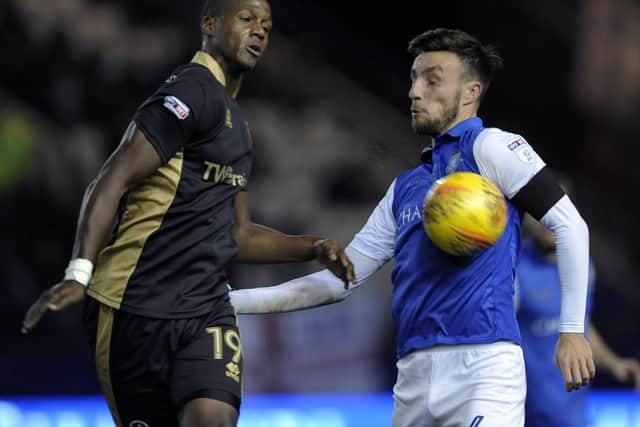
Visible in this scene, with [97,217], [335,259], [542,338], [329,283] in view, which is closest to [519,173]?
[335,259]

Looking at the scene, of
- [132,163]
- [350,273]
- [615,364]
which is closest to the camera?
[132,163]

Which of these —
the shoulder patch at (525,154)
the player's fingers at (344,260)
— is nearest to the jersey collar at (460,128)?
the shoulder patch at (525,154)

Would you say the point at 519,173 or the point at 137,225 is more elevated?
the point at 519,173

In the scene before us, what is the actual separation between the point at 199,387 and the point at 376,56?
921 cm

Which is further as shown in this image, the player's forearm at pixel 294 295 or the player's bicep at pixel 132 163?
the player's forearm at pixel 294 295

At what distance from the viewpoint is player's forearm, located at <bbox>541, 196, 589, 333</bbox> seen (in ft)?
14.0

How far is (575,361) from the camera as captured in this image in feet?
13.7

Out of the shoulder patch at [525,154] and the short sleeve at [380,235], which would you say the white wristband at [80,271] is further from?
the shoulder patch at [525,154]

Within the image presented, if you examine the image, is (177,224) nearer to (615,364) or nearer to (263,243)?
(263,243)

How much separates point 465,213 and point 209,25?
1.38 m

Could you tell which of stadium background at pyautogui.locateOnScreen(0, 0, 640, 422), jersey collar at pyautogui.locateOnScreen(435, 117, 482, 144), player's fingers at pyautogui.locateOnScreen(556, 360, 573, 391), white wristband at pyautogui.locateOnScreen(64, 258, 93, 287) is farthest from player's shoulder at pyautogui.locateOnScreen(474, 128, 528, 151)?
stadium background at pyautogui.locateOnScreen(0, 0, 640, 422)

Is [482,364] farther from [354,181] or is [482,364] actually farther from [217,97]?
[354,181]

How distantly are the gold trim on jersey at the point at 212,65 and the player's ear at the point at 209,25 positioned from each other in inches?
4.0

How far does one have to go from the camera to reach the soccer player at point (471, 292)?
4223 millimetres
